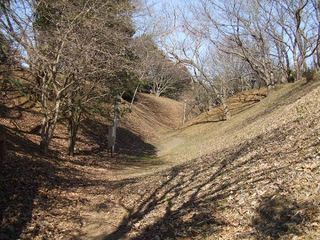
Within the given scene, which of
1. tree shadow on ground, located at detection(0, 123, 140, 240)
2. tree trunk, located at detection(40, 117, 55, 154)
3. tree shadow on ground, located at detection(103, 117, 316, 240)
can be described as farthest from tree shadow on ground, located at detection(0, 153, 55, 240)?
tree trunk, located at detection(40, 117, 55, 154)

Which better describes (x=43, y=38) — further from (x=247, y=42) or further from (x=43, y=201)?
(x=247, y=42)

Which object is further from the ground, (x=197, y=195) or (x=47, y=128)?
(x=47, y=128)

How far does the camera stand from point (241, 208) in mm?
7164

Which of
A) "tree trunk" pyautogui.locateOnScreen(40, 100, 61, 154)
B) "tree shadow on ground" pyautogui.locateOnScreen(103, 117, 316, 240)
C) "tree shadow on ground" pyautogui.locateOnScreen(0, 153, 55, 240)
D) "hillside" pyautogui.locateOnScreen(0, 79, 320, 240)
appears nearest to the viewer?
"hillside" pyautogui.locateOnScreen(0, 79, 320, 240)

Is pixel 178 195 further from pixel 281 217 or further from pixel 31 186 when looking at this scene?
pixel 281 217

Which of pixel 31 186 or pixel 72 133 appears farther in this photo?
pixel 72 133

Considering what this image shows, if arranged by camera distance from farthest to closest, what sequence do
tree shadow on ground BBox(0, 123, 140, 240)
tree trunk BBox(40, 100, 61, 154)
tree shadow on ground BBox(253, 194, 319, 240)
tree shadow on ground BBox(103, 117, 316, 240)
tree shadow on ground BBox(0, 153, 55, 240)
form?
tree trunk BBox(40, 100, 61, 154) → tree shadow on ground BBox(0, 123, 140, 240) → tree shadow on ground BBox(0, 153, 55, 240) → tree shadow on ground BBox(103, 117, 316, 240) → tree shadow on ground BBox(253, 194, 319, 240)

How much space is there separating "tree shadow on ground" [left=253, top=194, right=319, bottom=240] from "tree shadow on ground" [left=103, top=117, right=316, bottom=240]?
25.9 inches

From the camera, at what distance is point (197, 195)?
9031 millimetres

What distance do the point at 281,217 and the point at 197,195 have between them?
2927 mm

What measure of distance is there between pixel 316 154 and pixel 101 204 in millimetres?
4741

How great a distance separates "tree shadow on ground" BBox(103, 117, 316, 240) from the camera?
736 cm

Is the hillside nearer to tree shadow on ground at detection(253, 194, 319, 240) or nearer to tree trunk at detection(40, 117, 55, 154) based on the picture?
tree shadow on ground at detection(253, 194, 319, 240)

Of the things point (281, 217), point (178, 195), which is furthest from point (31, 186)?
point (281, 217)
